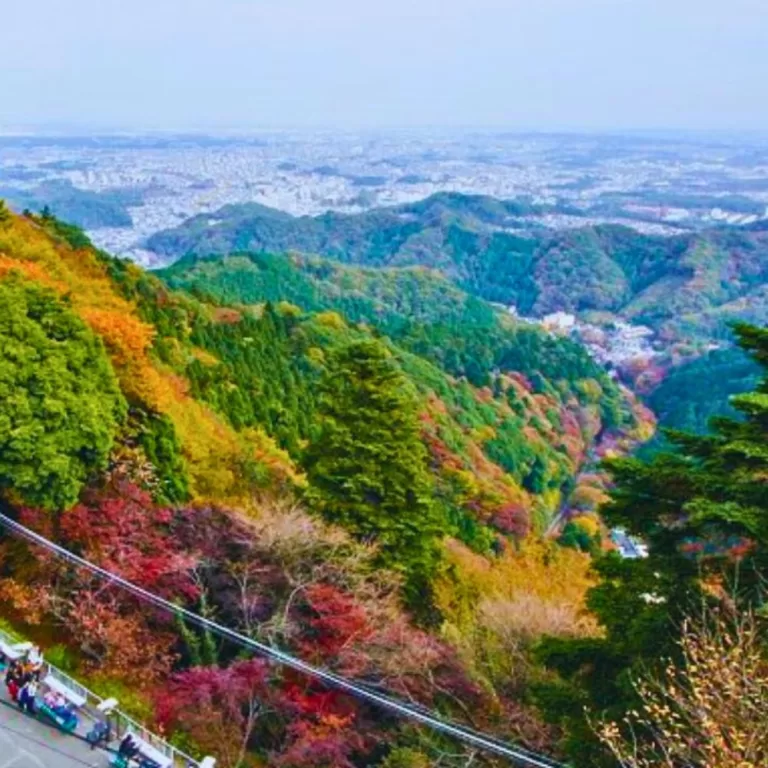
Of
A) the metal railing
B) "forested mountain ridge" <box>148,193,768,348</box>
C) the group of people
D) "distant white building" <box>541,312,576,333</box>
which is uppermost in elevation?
A: the group of people

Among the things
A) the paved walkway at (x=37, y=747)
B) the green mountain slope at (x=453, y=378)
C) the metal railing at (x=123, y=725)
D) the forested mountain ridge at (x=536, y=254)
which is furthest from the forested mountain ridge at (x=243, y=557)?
the forested mountain ridge at (x=536, y=254)

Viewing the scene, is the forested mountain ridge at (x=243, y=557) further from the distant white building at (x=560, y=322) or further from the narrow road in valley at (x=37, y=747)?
the distant white building at (x=560, y=322)

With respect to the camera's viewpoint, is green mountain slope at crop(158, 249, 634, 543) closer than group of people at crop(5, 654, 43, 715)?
No

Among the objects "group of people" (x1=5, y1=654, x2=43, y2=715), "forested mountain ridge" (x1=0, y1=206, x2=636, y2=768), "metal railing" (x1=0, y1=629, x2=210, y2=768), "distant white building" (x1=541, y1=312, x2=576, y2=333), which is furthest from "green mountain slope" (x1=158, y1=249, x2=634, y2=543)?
"group of people" (x1=5, y1=654, x2=43, y2=715)

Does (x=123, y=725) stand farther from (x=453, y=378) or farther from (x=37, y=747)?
(x=453, y=378)

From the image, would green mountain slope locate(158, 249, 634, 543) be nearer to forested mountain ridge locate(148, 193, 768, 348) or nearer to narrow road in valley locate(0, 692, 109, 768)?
narrow road in valley locate(0, 692, 109, 768)
